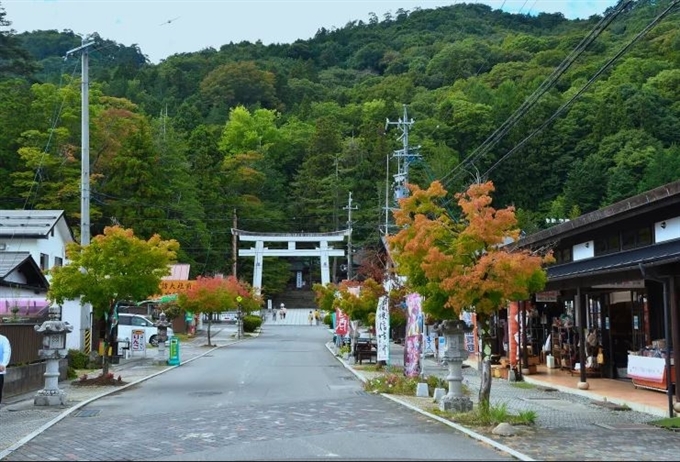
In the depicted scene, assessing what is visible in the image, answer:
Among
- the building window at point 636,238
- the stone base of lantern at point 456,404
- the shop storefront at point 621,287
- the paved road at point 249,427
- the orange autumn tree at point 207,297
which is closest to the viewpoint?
the paved road at point 249,427

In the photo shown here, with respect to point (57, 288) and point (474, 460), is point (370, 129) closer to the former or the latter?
point (57, 288)

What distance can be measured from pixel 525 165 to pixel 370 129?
2501cm

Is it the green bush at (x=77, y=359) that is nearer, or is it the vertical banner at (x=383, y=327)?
the vertical banner at (x=383, y=327)

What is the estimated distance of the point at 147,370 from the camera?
1162 inches

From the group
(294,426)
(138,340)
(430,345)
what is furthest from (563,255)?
(138,340)

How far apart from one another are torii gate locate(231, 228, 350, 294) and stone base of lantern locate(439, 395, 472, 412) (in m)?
67.9

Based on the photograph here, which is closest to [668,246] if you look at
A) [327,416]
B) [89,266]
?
[327,416]

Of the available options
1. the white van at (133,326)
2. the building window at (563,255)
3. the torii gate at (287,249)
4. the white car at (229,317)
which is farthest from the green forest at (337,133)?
the white van at (133,326)

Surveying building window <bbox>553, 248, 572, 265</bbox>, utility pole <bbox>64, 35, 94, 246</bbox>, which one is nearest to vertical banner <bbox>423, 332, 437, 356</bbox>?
building window <bbox>553, 248, 572, 265</bbox>

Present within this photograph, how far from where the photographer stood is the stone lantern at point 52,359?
698 inches

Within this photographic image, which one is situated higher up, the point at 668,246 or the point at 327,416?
the point at 668,246

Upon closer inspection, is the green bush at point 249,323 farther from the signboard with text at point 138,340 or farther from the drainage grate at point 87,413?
the drainage grate at point 87,413

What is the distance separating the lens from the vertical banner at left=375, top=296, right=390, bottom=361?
26094mm

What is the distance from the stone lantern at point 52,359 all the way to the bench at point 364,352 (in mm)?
16096
